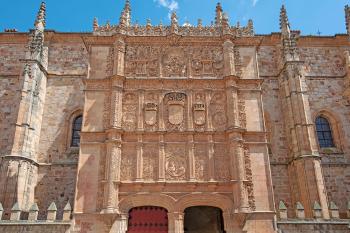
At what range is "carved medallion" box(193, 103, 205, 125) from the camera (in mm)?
16703

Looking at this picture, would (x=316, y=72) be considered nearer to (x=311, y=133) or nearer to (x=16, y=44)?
(x=311, y=133)

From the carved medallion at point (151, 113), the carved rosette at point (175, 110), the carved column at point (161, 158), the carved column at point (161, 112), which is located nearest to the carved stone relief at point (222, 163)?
the carved rosette at point (175, 110)

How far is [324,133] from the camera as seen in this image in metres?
22.0

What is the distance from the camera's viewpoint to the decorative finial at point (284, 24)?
71.3 feet

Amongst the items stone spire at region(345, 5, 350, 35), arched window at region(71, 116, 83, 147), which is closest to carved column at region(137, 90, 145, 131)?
arched window at region(71, 116, 83, 147)

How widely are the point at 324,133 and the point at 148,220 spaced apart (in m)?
12.4

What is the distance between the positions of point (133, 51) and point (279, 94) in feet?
30.3

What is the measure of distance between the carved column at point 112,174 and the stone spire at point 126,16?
6.18 metres

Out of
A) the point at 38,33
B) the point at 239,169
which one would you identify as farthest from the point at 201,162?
the point at 38,33

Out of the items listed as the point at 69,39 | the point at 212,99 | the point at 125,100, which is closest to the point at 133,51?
the point at 125,100

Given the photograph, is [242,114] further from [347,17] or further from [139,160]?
[347,17]

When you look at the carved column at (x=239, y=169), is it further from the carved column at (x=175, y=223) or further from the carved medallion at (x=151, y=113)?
the carved medallion at (x=151, y=113)

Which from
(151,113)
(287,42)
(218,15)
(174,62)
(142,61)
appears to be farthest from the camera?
(287,42)

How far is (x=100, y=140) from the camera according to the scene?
53.3 feet
